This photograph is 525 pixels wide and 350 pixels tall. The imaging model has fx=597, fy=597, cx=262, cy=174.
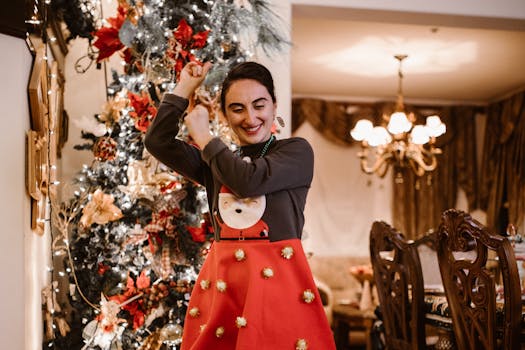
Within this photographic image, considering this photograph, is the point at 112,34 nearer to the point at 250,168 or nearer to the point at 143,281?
the point at 143,281

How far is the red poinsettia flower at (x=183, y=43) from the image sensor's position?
2459 millimetres

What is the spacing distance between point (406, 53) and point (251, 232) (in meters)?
4.59

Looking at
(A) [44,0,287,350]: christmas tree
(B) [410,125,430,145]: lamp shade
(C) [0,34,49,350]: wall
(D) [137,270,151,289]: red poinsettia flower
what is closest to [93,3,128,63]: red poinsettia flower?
(A) [44,0,287,350]: christmas tree

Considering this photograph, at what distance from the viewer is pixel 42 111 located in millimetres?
2070

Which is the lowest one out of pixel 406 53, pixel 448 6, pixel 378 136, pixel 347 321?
pixel 347 321

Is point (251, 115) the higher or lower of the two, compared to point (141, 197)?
higher

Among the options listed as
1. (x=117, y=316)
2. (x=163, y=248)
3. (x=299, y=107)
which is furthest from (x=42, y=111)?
(x=299, y=107)

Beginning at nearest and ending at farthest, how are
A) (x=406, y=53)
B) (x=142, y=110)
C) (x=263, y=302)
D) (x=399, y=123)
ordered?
1. (x=263, y=302)
2. (x=142, y=110)
3. (x=399, y=123)
4. (x=406, y=53)

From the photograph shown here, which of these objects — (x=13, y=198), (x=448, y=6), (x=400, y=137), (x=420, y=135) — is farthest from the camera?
(x=400, y=137)

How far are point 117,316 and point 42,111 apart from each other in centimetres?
99

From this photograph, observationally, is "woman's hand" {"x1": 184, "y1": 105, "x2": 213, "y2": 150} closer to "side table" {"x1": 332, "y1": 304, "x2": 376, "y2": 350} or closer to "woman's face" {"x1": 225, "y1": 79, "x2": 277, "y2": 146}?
"woman's face" {"x1": 225, "y1": 79, "x2": 277, "y2": 146}

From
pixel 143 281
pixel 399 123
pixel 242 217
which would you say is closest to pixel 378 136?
pixel 399 123

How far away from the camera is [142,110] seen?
2518 millimetres

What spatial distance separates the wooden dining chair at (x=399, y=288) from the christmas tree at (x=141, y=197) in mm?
1022
